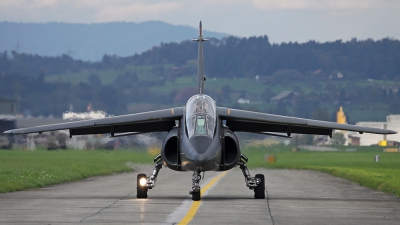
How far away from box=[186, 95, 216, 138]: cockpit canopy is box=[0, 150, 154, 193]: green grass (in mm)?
12382

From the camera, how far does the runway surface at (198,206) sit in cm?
1750

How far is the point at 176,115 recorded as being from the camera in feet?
81.6

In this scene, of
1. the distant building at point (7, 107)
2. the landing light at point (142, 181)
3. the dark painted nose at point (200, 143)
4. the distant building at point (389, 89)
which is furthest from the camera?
the distant building at point (389, 89)

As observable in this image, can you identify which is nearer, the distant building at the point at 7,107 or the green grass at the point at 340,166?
the green grass at the point at 340,166

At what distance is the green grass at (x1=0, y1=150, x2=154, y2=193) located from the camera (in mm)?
38219

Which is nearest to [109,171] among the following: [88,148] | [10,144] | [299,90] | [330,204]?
[88,148]

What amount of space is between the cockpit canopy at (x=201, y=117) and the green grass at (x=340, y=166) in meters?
7.10

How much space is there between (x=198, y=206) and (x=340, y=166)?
141ft

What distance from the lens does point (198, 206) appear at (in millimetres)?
20703

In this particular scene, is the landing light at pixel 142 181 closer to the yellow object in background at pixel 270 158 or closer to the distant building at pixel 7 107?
the distant building at pixel 7 107

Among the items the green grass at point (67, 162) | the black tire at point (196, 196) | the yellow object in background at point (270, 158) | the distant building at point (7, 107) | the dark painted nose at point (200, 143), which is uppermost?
the dark painted nose at point (200, 143)

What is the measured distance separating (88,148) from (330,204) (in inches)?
1127

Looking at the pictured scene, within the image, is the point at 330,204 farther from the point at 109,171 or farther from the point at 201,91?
the point at 109,171

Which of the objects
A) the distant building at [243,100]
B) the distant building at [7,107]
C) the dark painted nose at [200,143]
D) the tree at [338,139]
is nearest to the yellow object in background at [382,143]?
the tree at [338,139]
